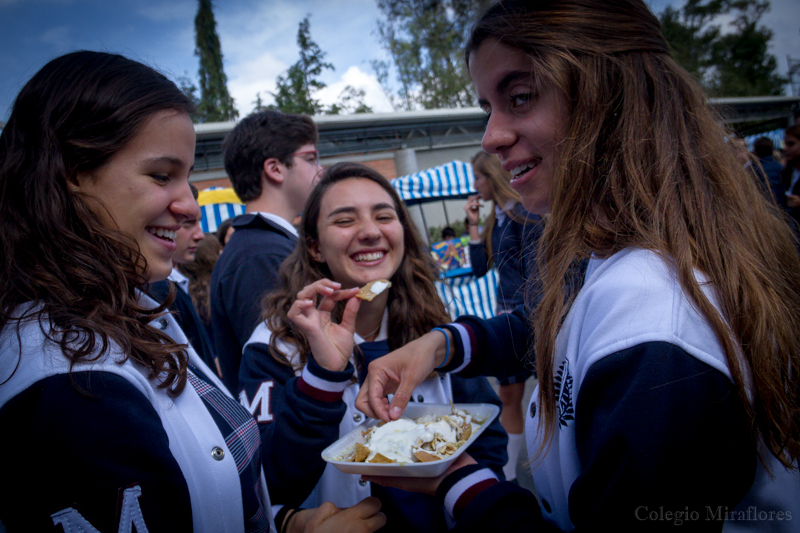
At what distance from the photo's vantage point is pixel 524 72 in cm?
114

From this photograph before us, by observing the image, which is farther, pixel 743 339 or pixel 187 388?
pixel 187 388

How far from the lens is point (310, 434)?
153 cm

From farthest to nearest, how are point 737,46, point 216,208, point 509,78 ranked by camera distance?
point 737,46 < point 216,208 < point 509,78

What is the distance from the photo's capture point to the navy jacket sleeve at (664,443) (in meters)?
0.75

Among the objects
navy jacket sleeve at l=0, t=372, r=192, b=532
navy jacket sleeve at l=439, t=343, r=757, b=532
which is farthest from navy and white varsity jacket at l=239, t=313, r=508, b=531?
navy jacket sleeve at l=439, t=343, r=757, b=532

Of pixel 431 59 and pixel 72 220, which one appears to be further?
pixel 431 59

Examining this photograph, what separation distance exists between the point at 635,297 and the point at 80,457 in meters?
1.10

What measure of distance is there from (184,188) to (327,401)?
84 centimetres

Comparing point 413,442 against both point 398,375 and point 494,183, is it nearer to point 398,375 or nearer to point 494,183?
point 398,375

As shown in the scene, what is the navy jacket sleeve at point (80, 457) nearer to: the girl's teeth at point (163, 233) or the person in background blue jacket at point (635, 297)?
the girl's teeth at point (163, 233)

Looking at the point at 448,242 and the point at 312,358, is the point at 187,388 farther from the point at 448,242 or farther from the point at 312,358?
the point at 448,242

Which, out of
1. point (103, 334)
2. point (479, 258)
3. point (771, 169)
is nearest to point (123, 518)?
point (103, 334)

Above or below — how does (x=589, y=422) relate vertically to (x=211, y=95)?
below

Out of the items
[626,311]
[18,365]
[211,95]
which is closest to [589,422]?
[626,311]
